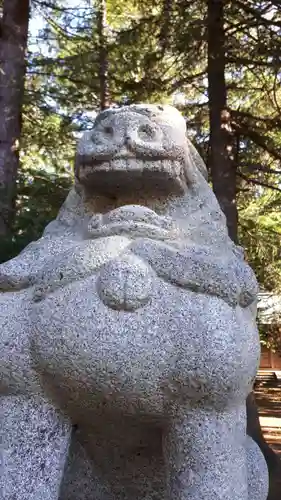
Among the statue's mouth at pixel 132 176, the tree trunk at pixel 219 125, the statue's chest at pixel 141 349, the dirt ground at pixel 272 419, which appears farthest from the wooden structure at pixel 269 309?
the statue's chest at pixel 141 349

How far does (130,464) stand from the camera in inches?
87.1

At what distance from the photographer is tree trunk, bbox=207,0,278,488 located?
594 centimetres

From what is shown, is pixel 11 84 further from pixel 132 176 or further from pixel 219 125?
pixel 132 176

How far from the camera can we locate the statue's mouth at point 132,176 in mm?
2264

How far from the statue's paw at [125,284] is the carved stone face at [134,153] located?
0.43 metres

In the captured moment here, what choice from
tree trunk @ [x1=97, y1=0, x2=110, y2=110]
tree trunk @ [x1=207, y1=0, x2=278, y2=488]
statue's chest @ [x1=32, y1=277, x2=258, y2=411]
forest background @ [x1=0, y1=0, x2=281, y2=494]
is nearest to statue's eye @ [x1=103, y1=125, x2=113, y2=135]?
statue's chest @ [x1=32, y1=277, x2=258, y2=411]

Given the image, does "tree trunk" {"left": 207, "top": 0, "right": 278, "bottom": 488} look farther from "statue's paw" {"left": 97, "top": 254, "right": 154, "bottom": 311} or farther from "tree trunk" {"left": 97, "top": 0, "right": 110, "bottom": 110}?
"statue's paw" {"left": 97, "top": 254, "right": 154, "bottom": 311}

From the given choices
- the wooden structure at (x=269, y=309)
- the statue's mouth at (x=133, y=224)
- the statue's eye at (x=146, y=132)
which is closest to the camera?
the statue's mouth at (x=133, y=224)

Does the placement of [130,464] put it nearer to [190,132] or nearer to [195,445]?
[195,445]

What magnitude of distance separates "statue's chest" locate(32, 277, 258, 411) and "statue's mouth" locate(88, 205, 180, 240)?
30cm

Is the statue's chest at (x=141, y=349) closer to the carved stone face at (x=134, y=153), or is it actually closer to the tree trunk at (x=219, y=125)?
the carved stone face at (x=134, y=153)

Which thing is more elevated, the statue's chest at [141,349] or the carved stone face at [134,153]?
the carved stone face at [134,153]

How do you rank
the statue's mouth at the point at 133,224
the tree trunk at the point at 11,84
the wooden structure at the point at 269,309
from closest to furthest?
1. the statue's mouth at the point at 133,224
2. the tree trunk at the point at 11,84
3. the wooden structure at the point at 269,309

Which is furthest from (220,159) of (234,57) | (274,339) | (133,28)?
(274,339)
